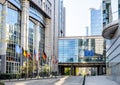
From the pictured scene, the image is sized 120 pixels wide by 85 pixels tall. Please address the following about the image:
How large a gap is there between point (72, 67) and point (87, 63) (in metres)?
6.88

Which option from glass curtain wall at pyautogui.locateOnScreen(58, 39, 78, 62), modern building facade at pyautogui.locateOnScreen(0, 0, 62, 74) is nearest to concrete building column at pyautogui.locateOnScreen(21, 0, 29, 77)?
modern building facade at pyautogui.locateOnScreen(0, 0, 62, 74)

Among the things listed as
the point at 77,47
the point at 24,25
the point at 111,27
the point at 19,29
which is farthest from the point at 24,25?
the point at 77,47

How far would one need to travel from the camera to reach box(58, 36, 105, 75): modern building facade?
458ft

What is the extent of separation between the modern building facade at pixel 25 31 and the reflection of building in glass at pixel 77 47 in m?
14.5

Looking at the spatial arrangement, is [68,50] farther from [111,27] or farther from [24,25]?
[111,27]

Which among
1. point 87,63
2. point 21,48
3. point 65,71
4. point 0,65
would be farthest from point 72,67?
point 0,65

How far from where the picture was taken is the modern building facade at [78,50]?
5497 inches

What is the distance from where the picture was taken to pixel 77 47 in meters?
142

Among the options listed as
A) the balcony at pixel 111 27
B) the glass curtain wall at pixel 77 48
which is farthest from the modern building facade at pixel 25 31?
the balcony at pixel 111 27

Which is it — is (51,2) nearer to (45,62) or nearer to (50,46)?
(50,46)

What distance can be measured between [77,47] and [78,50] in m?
1.31

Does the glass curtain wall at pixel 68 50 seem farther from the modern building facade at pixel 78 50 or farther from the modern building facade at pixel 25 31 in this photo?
the modern building facade at pixel 25 31

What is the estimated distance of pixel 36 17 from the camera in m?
102

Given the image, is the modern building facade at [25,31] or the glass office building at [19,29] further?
the modern building facade at [25,31]
